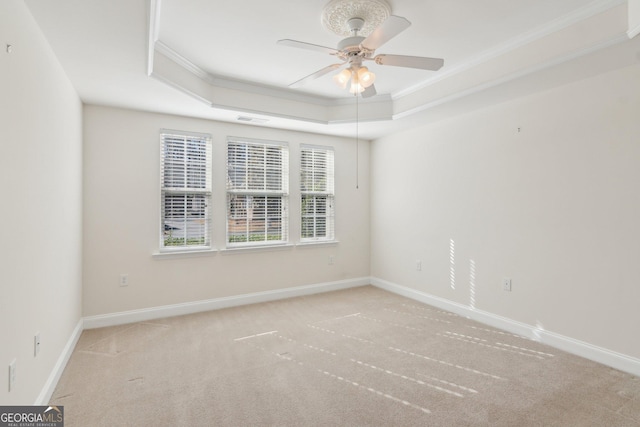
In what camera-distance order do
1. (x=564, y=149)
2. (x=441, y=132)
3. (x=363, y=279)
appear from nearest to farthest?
(x=564, y=149) < (x=441, y=132) < (x=363, y=279)

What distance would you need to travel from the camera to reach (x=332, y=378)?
2.45 metres

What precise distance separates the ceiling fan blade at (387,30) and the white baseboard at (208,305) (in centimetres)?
339

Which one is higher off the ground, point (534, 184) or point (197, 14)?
point (197, 14)

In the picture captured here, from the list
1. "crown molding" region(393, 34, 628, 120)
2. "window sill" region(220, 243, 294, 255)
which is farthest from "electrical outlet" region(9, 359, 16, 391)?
"crown molding" region(393, 34, 628, 120)

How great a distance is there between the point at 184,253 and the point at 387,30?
327cm

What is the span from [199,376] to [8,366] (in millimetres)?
1183

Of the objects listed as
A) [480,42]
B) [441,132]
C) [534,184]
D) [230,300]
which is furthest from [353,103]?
[230,300]

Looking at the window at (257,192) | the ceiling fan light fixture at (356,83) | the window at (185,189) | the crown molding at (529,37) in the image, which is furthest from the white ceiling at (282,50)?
the window at (257,192)

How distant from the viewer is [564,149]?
293 centimetres

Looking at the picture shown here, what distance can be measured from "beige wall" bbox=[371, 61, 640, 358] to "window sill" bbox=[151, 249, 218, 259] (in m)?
2.77

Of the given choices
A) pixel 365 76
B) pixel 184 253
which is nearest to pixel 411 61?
pixel 365 76

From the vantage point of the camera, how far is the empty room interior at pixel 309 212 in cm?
203

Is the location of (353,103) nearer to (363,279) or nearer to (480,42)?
(480,42)

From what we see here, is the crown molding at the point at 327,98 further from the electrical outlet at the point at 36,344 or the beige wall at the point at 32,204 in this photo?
the electrical outlet at the point at 36,344
